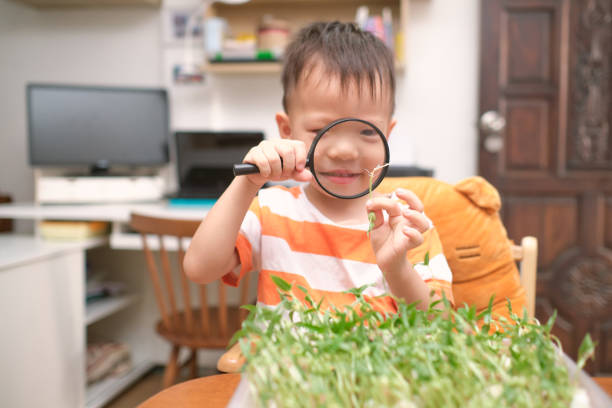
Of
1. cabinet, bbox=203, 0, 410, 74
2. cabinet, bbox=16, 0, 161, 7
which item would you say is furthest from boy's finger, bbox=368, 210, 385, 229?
cabinet, bbox=16, 0, 161, 7

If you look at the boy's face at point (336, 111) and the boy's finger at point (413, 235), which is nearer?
the boy's finger at point (413, 235)

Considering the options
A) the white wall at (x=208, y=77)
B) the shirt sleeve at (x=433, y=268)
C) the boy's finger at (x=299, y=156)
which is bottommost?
the shirt sleeve at (x=433, y=268)

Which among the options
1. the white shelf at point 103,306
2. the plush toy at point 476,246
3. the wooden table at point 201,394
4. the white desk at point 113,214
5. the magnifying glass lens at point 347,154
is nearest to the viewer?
the wooden table at point 201,394

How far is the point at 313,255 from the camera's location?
923 mm

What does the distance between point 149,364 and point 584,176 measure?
2.46m

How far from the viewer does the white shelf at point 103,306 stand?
2125mm

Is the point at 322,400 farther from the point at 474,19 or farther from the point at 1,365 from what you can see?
the point at 474,19

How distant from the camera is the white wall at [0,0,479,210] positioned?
2484 mm

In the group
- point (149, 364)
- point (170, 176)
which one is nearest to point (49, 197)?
point (170, 176)

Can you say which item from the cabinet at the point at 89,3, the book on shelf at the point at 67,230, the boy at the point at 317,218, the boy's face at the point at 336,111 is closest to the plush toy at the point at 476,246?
the boy at the point at 317,218

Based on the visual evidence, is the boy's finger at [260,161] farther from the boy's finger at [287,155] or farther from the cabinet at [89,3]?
the cabinet at [89,3]

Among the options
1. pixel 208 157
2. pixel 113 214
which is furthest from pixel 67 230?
pixel 208 157

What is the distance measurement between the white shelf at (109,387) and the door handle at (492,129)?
2.11 metres

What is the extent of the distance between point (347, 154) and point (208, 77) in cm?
199
